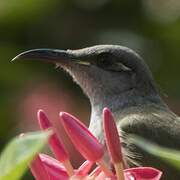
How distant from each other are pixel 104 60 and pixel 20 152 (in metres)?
4.48

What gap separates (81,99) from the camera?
702 cm

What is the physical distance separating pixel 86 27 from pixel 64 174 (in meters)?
4.72

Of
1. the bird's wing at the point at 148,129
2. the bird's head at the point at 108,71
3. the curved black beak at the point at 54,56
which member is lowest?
the bird's wing at the point at 148,129

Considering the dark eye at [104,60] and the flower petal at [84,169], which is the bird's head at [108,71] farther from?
the flower petal at [84,169]

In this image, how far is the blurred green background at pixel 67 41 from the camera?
6.64 m

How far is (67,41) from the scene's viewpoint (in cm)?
748

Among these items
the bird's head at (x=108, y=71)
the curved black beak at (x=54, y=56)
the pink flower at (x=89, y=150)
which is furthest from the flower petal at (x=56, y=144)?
the bird's head at (x=108, y=71)

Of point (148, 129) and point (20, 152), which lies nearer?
point (20, 152)

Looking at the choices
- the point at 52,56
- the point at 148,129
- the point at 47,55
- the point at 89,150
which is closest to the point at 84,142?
the point at 89,150

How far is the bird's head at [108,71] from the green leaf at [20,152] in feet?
13.2

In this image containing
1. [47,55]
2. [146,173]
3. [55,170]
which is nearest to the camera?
[146,173]

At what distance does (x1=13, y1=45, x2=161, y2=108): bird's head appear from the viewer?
231 inches

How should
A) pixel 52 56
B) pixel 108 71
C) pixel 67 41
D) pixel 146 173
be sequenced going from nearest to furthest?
pixel 146 173
pixel 52 56
pixel 108 71
pixel 67 41

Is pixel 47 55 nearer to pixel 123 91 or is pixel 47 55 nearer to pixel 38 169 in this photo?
pixel 123 91
